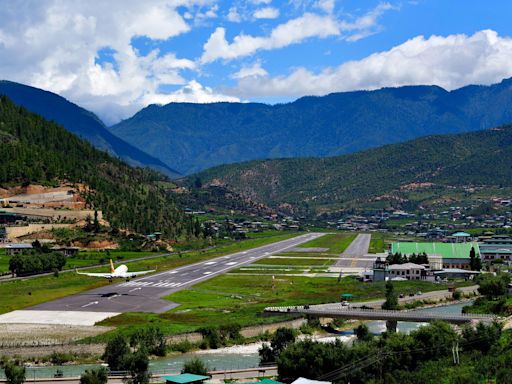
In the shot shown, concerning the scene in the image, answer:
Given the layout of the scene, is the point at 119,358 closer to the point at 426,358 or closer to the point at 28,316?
the point at 426,358

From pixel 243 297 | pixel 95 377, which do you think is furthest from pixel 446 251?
pixel 95 377

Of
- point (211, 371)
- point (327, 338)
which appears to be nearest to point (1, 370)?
point (211, 371)

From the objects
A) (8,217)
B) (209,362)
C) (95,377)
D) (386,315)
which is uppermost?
(8,217)

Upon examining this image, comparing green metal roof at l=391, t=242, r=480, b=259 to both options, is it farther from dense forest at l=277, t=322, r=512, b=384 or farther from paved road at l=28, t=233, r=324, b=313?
dense forest at l=277, t=322, r=512, b=384

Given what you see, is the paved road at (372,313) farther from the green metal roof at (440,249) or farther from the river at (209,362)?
the green metal roof at (440,249)

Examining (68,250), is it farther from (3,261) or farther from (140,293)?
(140,293)

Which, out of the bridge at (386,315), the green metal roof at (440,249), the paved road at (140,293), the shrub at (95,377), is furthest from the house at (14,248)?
the shrub at (95,377)
